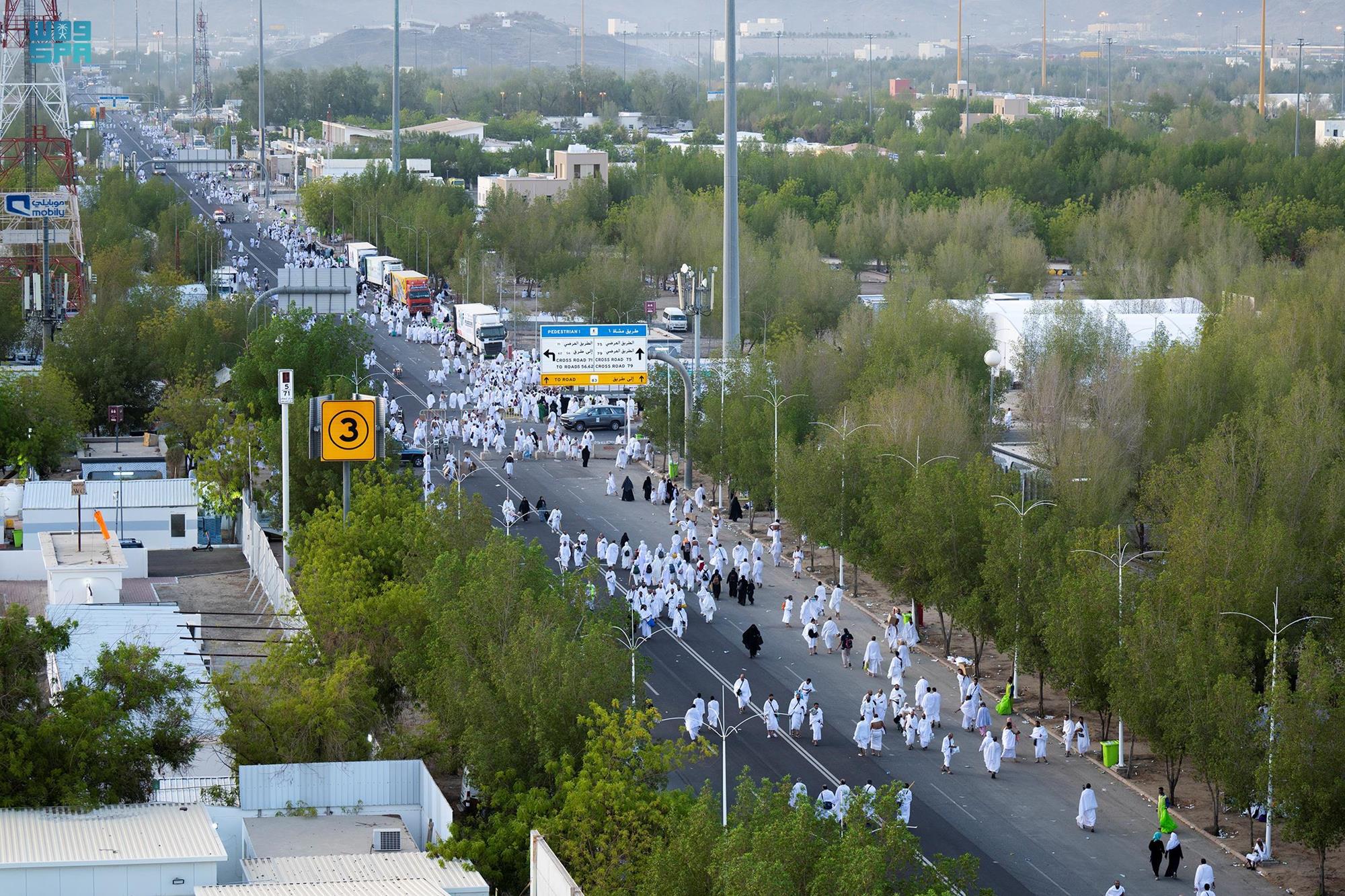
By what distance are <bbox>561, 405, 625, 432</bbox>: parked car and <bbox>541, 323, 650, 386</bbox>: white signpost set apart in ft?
27.6

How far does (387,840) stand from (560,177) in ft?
303

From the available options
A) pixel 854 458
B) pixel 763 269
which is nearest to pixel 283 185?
pixel 763 269

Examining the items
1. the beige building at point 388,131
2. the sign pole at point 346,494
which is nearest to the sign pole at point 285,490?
the sign pole at point 346,494

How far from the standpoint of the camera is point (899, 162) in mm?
111500

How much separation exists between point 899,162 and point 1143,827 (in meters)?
86.3

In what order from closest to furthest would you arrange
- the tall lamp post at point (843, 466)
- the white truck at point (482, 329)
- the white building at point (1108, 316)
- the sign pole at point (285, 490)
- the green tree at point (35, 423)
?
1. the sign pole at point (285, 490)
2. the tall lamp post at point (843, 466)
3. the green tree at point (35, 423)
4. the white building at point (1108, 316)
5. the white truck at point (482, 329)

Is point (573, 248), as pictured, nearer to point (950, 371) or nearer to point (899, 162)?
point (899, 162)

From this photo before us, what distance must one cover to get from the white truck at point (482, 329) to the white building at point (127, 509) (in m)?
29.5

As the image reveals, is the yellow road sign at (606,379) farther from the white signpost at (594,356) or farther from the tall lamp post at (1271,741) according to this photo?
the tall lamp post at (1271,741)

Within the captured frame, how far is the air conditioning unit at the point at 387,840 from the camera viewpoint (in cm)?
A: 2355

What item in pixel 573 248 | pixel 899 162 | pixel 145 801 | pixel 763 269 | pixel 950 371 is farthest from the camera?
pixel 899 162

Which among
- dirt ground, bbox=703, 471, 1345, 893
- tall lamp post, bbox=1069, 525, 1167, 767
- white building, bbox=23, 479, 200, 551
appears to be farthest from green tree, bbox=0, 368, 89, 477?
tall lamp post, bbox=1069, 525, 1167, 767

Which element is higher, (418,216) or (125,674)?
(418,216)

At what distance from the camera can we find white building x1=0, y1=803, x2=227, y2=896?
2114 cm
